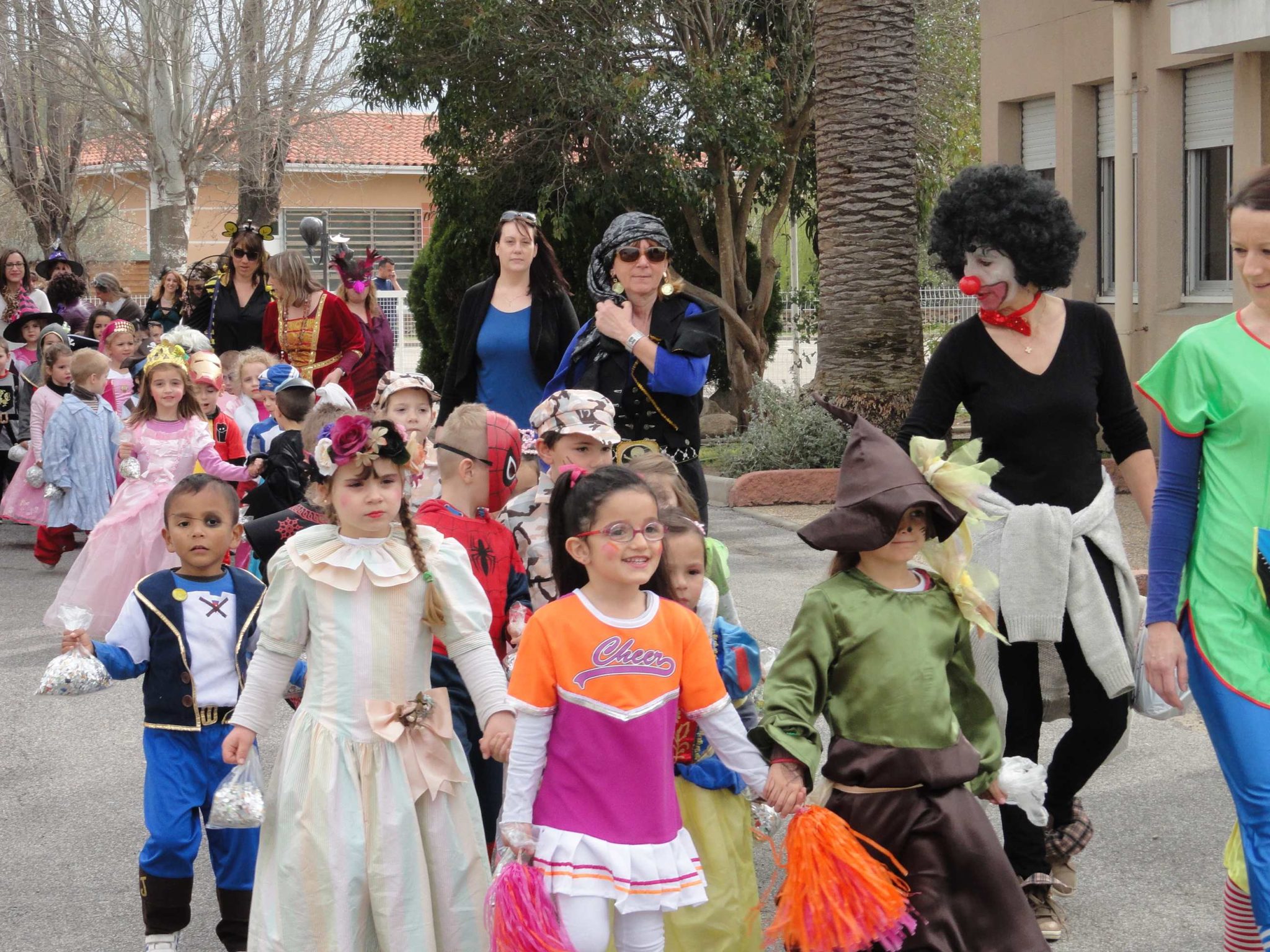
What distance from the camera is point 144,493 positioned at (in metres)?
8.68

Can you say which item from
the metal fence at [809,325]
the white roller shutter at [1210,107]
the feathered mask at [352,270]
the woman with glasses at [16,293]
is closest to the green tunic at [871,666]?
the feathered mask at [352,270]

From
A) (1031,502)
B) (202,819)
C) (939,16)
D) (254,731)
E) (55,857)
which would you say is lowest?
(55,857)

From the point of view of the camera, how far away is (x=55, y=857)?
18.0 ft

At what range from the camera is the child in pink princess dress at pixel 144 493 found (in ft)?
27.9

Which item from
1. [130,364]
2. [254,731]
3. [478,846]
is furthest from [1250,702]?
[130,364]

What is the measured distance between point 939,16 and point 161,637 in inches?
799

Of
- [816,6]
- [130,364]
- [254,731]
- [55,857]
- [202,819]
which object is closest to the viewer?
[254,731]

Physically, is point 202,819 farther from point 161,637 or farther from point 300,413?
point 300,413

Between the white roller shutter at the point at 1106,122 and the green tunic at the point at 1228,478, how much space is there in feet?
35.9

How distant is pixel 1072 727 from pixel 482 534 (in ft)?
6.01

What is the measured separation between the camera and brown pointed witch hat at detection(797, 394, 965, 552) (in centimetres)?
375

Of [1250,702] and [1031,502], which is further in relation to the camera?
[1031,502]

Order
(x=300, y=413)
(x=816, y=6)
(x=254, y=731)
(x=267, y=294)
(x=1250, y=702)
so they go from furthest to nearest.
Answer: (x=816, y=6)
(x=267, y=294)
(x=300, y=413)
(x=254, y=731)
(x=1250, y=702)

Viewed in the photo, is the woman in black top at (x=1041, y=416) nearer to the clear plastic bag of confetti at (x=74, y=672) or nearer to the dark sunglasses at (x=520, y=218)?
the dark sunglasses at (x=520, y=218)
